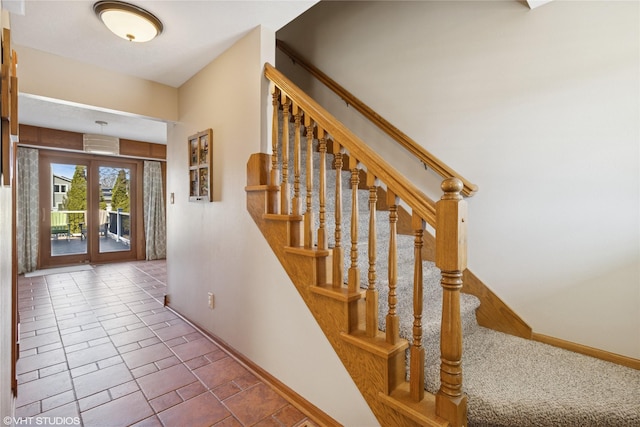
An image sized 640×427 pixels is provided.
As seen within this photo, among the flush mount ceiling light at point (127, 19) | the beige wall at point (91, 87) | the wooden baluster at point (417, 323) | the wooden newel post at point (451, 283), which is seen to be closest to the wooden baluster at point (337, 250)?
the wooden baluster at point (417, 323)

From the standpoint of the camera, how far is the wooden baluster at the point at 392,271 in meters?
1.31

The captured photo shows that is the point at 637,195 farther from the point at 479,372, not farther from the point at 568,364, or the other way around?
the point at 479,372

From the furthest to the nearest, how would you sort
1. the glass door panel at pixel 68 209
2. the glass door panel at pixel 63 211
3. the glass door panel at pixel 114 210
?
the glass door panel at pixel 114 210
the glass door panel at pixel 68 209
the glass door panel at pixel 63 211

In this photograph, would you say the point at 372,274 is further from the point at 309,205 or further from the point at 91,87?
the point at 91,87

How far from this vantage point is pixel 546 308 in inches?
72.4

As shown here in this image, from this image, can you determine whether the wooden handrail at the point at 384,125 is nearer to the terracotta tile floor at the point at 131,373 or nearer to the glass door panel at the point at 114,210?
the terracotta tile floor at the point at 131,373

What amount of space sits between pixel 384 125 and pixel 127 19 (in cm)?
192

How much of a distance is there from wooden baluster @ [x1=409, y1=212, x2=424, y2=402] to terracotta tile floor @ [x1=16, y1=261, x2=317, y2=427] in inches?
28.2

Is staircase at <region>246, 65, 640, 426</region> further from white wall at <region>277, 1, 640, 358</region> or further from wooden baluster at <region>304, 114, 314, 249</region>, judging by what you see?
white wall at <region>277, 1, 640, 358</region>

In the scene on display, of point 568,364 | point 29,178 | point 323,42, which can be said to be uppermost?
point 323,42

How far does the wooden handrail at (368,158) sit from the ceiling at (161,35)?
0.44 metres

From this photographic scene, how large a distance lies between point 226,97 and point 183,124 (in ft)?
2.89

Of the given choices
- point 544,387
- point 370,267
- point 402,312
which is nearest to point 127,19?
point 370,267

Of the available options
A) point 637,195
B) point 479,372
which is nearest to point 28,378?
point 479,372
